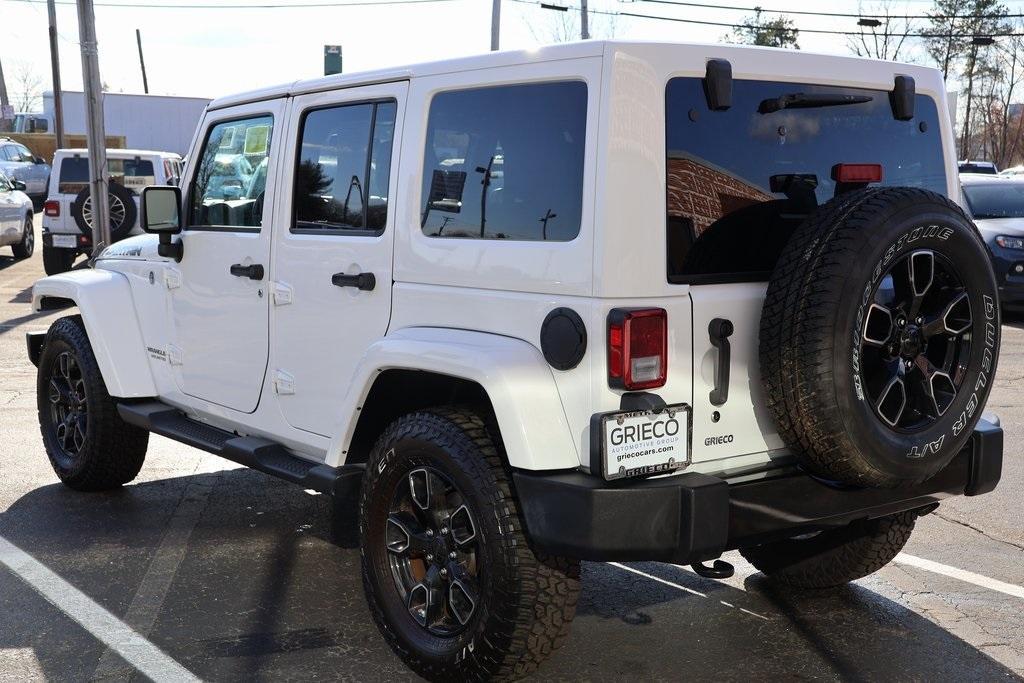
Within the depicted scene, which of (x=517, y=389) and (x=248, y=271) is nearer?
(x=517, y=389)

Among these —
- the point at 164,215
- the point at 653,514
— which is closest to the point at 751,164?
the point at 653,514

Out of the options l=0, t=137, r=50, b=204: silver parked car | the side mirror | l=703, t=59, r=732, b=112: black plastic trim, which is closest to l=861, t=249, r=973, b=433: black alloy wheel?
l=703, t=59, r=732, b=112: black plastic trim

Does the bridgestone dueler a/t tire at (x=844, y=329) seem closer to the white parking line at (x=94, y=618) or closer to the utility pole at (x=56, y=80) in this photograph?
the white parking line at (x=94, y=618)

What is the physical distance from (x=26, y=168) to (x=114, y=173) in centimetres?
1235

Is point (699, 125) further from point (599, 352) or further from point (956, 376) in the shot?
point (956, 376)

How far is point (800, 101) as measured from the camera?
3633 millimetres

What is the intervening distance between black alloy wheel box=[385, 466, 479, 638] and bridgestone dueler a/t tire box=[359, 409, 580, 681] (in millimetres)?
53

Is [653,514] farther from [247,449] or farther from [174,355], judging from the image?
[174,355]

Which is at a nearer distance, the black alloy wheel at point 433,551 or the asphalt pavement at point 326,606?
the black alloy wheel at point 433,551

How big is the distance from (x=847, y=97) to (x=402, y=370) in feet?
5.64

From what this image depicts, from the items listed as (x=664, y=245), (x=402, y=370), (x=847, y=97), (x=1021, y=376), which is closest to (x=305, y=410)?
(x=402, y=370)

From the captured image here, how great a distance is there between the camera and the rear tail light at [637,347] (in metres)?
3.21

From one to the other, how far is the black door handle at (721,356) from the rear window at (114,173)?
15.1 metres

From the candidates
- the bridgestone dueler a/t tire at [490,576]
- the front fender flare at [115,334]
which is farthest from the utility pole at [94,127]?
the bridgestone dueler a/t tire at [490,576]
